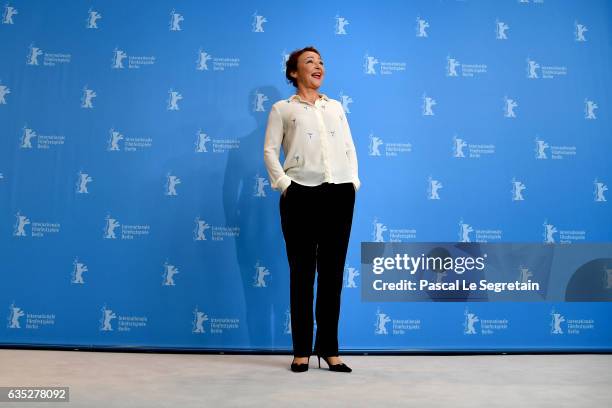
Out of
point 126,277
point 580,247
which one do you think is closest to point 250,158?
point 126,277

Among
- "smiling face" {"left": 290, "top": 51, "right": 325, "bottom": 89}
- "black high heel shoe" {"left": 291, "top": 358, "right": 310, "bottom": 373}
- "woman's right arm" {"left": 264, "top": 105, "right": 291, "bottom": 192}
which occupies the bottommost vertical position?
"black high heel shoe" {"left": 291, "top": 358, "right": 310, "bottom": 373}

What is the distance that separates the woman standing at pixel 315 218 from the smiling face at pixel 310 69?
0.19 metres

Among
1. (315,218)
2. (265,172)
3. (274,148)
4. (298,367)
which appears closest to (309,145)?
(274,148)

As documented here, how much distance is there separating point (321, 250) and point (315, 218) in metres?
0.17

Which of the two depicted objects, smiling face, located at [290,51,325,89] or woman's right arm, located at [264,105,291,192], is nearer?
woman's right arm, located at [264,105,291,192]

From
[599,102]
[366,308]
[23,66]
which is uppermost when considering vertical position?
[23,66]

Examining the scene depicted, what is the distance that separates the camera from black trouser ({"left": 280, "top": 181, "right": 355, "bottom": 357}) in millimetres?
2461

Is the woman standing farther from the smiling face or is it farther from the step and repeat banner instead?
the step and repeat banner

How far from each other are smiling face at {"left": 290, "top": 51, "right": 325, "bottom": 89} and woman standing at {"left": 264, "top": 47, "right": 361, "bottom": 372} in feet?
0.64

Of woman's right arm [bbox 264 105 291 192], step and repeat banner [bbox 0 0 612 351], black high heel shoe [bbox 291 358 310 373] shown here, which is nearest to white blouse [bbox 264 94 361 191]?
woman's right arm [bbox 264 105 291 192]

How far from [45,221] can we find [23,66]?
1023 mm

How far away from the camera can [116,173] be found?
3.10 metres

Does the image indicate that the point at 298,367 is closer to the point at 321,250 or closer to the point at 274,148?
the point at 321,250

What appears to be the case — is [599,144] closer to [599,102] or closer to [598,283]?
[599,102]
